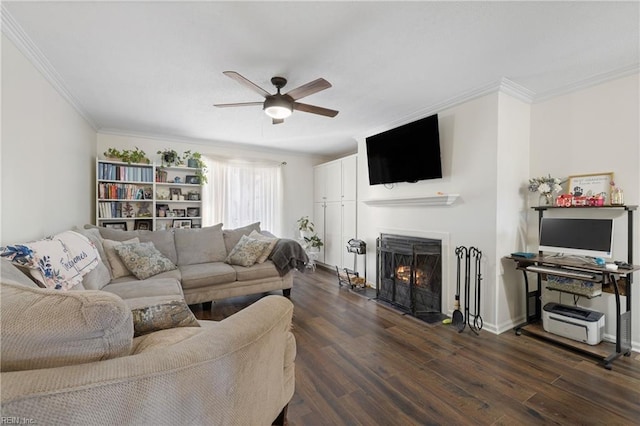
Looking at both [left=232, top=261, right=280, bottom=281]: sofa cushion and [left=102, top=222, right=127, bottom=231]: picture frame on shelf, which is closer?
[left=232, top=261, right=280, bottom=281]: sofa cushion

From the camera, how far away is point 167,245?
3475 mm

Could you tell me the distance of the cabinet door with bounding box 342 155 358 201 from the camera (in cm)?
469

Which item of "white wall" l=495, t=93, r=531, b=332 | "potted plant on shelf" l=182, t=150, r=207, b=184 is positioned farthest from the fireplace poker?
"potted plant on shelf" l=182, t=150, r=207, b=184

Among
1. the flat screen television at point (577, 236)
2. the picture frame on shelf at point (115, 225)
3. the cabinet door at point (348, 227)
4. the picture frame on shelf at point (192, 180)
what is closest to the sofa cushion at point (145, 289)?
the picture frame on shelf at point (115, 225)

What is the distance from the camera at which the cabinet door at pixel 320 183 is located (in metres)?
5.59

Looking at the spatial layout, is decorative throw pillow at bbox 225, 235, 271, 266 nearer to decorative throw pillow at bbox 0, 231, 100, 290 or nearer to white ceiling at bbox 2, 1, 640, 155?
decorative throw pillow at bbox 0, 231, 100, 290

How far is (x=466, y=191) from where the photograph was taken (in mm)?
2943

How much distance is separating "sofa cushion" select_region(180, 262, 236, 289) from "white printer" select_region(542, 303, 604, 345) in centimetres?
329

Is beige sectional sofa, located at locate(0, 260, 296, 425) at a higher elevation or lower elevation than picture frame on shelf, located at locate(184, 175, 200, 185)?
lower

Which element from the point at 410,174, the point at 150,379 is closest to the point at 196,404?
the point at 150,379

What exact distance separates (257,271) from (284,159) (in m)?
2.85

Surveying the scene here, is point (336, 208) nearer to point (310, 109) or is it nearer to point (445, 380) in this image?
point (310, 109)

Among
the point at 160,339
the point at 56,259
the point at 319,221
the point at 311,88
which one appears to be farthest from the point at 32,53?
the point at 319,221

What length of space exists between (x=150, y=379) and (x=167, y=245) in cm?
314
